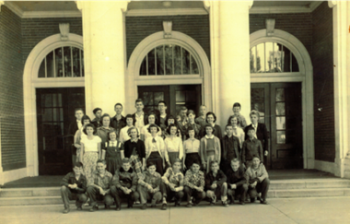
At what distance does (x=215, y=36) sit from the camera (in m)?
8.60

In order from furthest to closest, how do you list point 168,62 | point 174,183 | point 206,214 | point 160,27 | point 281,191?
point 168,62, point 160,27, point 281,191, point 174,183, point 206,214

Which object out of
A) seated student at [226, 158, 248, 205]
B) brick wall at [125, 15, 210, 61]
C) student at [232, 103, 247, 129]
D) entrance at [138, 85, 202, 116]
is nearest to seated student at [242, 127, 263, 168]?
seated student at [226, 158, 248, 205]

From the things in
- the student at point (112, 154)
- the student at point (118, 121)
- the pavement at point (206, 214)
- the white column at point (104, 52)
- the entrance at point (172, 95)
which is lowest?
the pavement at point (206, 214)

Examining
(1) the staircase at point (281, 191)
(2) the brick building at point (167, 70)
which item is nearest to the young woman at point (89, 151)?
(1) the staircase at point (281, 191)

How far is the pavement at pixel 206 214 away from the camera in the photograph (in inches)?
239

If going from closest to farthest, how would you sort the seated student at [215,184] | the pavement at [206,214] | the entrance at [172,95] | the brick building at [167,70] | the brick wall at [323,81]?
the pavement at [206,214]
the seated student at [215,184]
the brick wall at [323,81]
the brick building at [167,70]
the entrance at [172,95]

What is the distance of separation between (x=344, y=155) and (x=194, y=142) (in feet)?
13.2

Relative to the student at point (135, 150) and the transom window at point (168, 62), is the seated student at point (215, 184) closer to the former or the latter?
the student at point (135, 150)

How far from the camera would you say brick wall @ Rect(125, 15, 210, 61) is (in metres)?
10.8

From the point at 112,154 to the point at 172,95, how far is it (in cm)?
400

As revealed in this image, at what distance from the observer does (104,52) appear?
8.34 metres

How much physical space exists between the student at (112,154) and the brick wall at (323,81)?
18.9ft

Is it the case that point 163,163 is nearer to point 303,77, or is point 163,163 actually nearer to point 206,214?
point 206,214

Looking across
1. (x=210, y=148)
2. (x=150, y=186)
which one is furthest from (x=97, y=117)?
(x=210, y=148)
